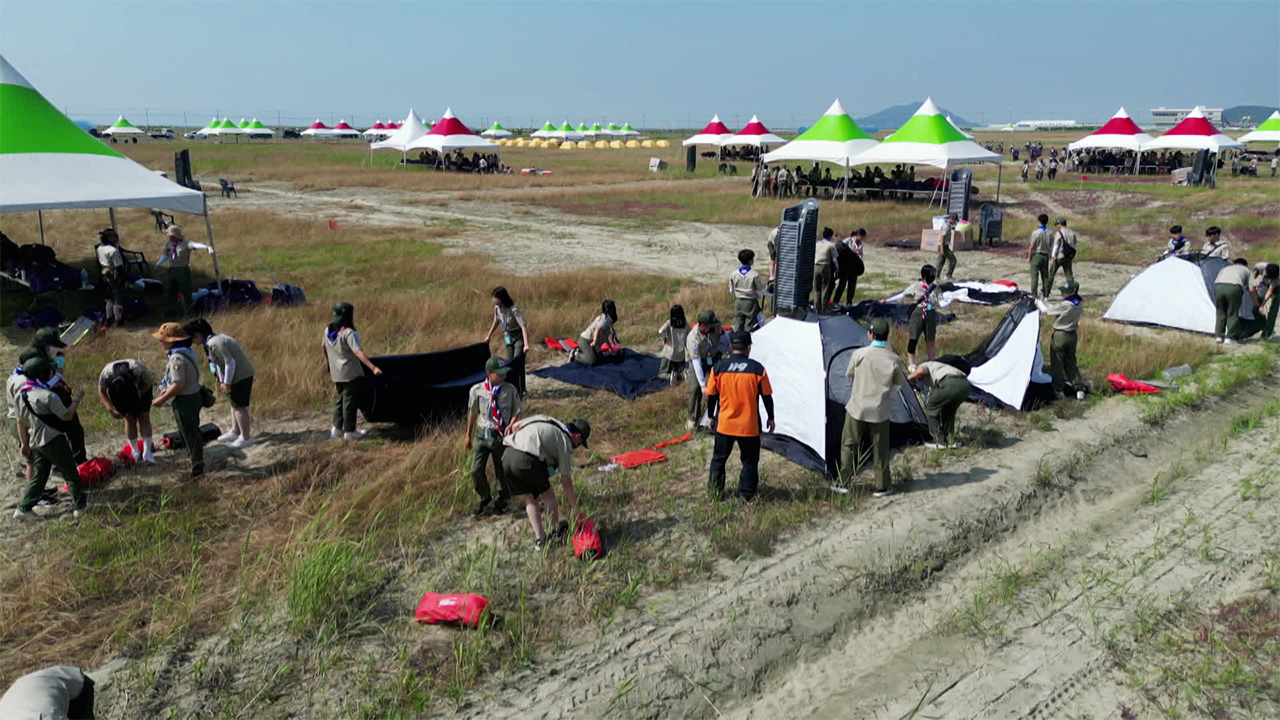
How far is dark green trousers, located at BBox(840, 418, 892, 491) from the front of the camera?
22.0 ft

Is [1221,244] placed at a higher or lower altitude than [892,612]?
higher

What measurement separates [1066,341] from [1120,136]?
34.3 meters

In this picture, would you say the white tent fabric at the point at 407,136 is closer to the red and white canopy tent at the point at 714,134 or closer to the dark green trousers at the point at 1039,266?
the red and white canopy tent at the point at 714,134

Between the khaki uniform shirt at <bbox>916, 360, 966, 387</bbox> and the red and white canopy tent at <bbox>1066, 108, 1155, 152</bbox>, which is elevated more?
the red and white canopy tent at <bbox>1066, 108, 1155, 152</bbox>

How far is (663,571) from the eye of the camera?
18.5 ft

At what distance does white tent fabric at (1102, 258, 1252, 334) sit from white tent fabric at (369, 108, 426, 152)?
35432 millimetres

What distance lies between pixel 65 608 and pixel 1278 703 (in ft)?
22.7

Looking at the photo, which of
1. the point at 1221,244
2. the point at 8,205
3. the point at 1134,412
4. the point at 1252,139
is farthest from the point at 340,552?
the point at 1252,139

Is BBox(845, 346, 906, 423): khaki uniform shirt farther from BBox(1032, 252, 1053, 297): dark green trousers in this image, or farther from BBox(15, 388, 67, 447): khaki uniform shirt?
BBox(1032, 252, 1053, 297): dark green trousers

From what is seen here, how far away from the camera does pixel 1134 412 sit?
884 cm

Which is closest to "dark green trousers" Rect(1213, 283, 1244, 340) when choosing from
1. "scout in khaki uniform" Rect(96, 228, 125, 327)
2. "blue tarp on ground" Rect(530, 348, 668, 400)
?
"blue tarp on ground" Rect(530, 348, 668, 400)

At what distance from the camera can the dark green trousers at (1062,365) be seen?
9008 millimetres

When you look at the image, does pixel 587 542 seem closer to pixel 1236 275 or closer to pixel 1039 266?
pixel 1236 275

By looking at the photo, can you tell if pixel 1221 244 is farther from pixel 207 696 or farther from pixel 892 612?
pixel 207 696
